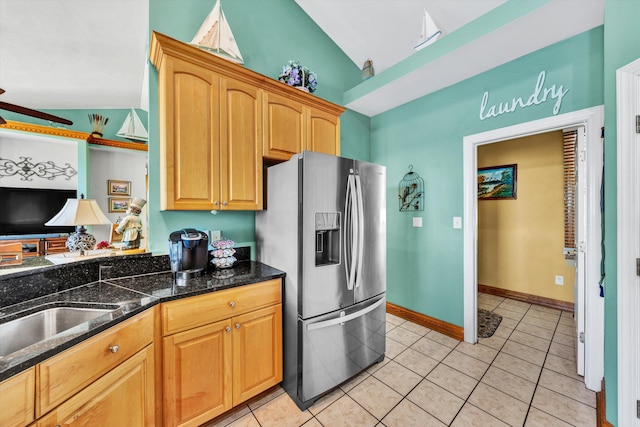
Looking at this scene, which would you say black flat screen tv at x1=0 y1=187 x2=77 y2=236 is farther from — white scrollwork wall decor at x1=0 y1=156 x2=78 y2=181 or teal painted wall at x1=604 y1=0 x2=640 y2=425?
teal painted wall at x1=604 y1=0 x2=640 y2=425

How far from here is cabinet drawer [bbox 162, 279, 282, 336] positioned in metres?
1.31

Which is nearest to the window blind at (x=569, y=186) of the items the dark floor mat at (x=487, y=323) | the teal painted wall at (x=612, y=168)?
the dark floor mat at (x=487, y=323)

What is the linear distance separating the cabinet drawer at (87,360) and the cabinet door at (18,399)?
0.8 inches

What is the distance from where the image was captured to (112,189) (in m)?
1.74

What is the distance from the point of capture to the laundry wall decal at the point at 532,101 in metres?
1.93

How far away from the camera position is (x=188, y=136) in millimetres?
1610

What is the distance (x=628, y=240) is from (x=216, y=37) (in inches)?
113

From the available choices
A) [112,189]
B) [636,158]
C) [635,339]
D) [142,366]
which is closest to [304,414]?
[142,366]

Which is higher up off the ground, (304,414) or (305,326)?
(305,326)

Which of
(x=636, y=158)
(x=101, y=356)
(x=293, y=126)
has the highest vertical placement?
(x=293, y=126)

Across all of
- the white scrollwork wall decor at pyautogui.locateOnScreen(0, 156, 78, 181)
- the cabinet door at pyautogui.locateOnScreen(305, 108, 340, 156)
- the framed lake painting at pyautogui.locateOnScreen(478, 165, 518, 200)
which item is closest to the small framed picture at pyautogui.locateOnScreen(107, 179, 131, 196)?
the white scrollwork wall decor at pyautogui.locateOnScreen(0, 156, 78, 181)

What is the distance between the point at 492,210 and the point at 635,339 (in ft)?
9.17

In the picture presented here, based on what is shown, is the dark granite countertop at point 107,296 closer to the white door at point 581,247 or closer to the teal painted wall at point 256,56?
the teal painted wall at point 256,56

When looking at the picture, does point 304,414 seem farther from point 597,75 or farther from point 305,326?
point 597,75
